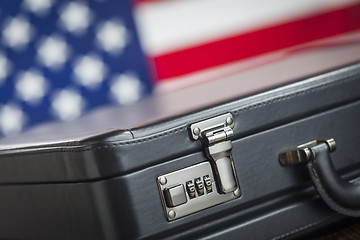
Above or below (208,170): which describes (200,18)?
above

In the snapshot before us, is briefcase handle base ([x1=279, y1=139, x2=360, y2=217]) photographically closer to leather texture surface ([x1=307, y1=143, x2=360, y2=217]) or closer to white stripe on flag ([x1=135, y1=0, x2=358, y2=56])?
leather texture surface ([x1=307, y1=143, x2=360, y2=217])

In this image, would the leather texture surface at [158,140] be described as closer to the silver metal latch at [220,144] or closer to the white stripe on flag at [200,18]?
the silver metal latch at [220,144]

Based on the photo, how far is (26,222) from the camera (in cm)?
114

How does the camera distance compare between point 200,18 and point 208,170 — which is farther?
point 200,18

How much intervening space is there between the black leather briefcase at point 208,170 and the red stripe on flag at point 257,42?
1.23 meters

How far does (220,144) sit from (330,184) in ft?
0.60

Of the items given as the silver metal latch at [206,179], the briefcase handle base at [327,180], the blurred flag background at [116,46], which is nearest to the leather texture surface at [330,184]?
the briefcase handle base at [327,180]

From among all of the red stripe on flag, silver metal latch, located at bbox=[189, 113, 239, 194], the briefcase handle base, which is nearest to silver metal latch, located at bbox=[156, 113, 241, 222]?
silver metal latch, located at bbox=[189, 113, 239, 194]

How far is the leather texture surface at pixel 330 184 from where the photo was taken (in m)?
1.08

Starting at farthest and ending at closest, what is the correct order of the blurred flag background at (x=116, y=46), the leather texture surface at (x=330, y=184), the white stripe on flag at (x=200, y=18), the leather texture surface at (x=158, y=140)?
the white stripe on flag at (x=200, y=18) < the blurred flag background at (x=116, y=46) < the leather texture surface at (x=330, y=184) < the leather texture surface at (x=158, y=140)

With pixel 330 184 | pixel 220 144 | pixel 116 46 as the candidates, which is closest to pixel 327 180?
pixel 330 184

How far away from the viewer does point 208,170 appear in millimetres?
1042

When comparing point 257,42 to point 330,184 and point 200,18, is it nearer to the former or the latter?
point 200,18

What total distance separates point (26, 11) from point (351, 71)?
1223mm
